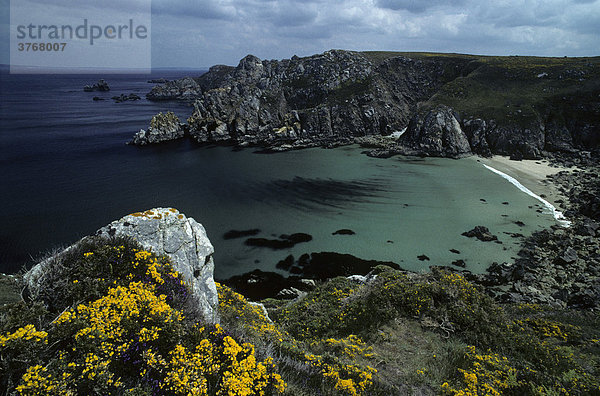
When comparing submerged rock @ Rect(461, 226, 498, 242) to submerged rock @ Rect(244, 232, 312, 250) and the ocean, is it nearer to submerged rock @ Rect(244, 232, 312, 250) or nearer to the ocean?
the ocean

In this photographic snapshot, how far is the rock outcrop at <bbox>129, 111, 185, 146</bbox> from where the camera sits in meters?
88.6

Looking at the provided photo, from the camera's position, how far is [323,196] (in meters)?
52.8

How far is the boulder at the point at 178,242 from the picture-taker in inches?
408

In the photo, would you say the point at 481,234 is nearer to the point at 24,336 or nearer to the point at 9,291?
the point at 24,336

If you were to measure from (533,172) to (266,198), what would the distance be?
6233 centimetres

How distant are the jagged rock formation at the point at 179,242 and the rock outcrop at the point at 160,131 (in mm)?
90239

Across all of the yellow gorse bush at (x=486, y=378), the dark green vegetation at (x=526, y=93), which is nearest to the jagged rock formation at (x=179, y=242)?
the yellow gorse bush at (x=486, y=378)

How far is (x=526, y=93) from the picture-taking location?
92875 millimetres

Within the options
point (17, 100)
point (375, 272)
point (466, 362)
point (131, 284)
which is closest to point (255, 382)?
point (131, 284)

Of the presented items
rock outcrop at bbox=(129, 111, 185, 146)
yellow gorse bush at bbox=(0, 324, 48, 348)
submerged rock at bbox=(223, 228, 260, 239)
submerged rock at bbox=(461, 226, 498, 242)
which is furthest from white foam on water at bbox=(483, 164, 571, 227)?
rock outcrop at bbox=(129, 111, 185, 146)

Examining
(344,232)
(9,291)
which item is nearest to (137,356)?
(9,291)

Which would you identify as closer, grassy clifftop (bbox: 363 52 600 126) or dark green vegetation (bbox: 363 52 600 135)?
dark green vegetation (bbox: 363 52 600 135)

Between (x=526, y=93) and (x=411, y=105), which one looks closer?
(x=526, y=93)

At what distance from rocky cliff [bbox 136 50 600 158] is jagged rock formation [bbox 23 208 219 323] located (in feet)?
259
